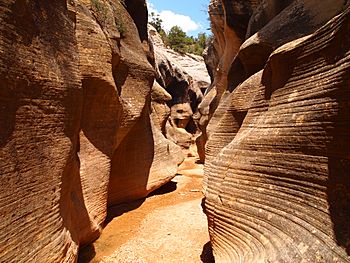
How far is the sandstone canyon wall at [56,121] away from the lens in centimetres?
341

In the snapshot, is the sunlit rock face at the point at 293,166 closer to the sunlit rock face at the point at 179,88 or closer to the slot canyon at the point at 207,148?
the slot canyon at the point at 207,148

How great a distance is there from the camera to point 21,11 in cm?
377

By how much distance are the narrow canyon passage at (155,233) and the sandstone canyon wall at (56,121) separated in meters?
0.59

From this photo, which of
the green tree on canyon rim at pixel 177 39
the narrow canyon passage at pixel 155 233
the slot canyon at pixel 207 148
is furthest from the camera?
the green tree on canyon rim at pixel 177 39

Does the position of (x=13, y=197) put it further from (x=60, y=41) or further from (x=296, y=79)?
(x=296, y=79)

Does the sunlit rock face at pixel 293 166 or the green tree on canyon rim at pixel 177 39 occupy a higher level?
the green tree on canyon rim at pixel 177 39

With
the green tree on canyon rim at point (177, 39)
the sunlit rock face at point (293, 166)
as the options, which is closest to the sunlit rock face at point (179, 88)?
the green tree on canyon rim at point (177, 39)

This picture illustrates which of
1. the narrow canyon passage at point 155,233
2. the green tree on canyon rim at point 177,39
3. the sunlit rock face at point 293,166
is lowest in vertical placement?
the narrow canyon passage at point 155,233

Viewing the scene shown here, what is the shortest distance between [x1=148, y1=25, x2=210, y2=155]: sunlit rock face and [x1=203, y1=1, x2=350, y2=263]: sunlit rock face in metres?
13.1

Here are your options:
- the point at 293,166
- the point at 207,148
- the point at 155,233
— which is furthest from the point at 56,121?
→ the point at 207,148

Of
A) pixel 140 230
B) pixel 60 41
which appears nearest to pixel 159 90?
pixel 140 230

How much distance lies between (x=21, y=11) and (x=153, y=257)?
5038 mm

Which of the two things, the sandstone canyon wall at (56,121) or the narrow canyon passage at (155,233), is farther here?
the narrow canyon passage at (155,233)

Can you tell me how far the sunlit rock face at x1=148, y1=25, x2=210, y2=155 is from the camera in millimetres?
20944
